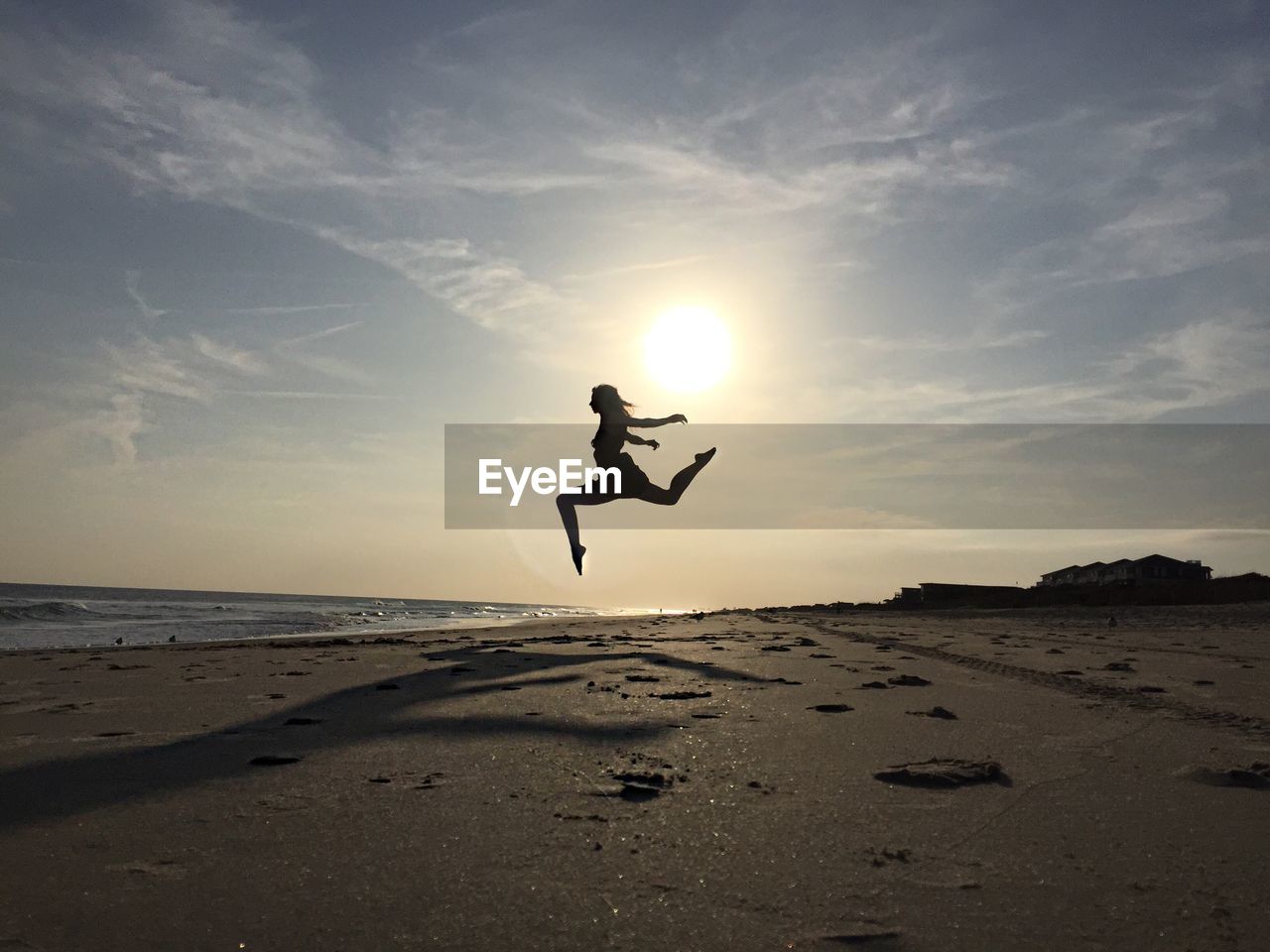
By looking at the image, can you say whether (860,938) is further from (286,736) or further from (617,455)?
(617,455)

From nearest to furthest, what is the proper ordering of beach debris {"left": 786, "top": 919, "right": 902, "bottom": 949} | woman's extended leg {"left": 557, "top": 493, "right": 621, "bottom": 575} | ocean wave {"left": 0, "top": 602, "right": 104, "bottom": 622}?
beach debris {"left": 786, "top": 919, "right": 902, "bottom": 949}
woman's extended leg {"left": 557, "top": 493, "right": 621, "bottom": 575}
ocean wave {"left": 0, "top": 602, "right": 104, "bottom": 622}

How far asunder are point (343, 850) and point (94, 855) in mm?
636

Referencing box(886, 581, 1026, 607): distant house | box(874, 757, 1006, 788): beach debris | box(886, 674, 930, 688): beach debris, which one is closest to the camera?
box(874, 757, 1006, 788): beach debris

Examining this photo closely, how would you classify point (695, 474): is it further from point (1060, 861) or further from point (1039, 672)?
point (1060, 861)

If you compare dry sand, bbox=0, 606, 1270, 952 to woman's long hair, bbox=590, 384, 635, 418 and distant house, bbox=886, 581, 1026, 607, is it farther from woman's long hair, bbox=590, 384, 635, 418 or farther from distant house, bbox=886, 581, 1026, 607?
distant house, bbox=886, 581, 1026, 607

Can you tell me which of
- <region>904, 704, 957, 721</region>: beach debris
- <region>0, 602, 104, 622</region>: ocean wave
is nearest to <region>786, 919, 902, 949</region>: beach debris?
<region>904, 704, 957, 721</region>: beach debris

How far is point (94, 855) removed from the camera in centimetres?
218

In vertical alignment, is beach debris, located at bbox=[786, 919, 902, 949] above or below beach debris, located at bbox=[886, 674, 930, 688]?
above

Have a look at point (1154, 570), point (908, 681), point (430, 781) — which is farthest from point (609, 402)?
point (1154, 570)

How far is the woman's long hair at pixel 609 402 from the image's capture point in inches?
414

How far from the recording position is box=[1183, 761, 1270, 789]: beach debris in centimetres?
284

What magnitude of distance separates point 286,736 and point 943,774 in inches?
112

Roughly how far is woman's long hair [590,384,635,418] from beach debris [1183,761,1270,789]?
26.4 ft

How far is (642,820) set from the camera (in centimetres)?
247
